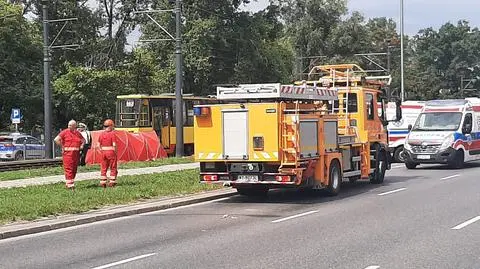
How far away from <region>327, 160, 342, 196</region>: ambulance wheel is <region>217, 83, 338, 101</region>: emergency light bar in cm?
169

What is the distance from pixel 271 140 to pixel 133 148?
14762 mm

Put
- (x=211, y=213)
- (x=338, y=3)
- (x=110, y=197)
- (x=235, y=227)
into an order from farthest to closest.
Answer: (x=338, y=3) < (x=110, y=197) < (x=211, y=213) < (x=235, y=227)

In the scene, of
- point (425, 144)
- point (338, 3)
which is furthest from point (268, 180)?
point (338, 3)

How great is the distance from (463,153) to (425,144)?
1702mm

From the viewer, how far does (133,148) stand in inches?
1164

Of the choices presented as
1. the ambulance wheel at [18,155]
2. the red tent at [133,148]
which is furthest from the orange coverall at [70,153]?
the ambulance wheel at [18,155]

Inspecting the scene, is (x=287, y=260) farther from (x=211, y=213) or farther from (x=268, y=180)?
(x=268, y=180)

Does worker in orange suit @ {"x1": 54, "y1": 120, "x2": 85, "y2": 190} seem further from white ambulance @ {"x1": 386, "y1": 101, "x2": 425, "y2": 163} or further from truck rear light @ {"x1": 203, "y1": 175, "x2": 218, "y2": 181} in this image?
white ambulance @ {"x1": 386, "y1": 101, "x2": 425, "y2": 163}

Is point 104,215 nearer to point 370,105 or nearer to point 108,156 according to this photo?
point 108,156

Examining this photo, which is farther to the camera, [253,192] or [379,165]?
[379,165]

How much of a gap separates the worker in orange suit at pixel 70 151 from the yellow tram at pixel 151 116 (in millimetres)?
17368

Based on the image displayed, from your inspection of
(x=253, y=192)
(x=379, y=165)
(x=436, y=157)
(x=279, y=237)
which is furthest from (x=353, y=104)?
(x=279, y=237)

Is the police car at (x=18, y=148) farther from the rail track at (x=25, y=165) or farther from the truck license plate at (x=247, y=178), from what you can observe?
the truck license plate at (x=247, y=178)

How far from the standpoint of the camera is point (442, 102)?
28719 mm
